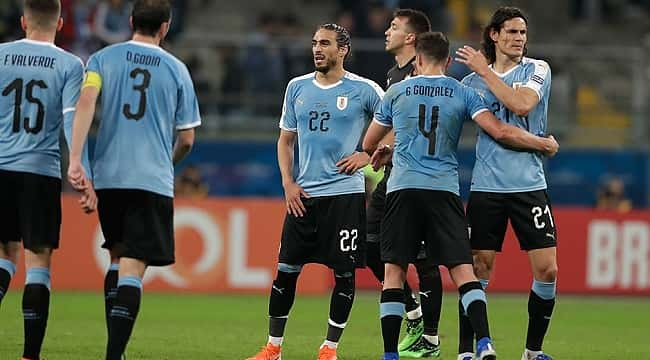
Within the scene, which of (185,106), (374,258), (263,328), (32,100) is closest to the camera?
(185,106)

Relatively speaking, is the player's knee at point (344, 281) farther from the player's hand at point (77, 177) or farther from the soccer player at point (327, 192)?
the player's hand at point (77, 177)

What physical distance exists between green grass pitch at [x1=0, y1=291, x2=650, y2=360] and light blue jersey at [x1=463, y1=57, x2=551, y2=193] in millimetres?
1812

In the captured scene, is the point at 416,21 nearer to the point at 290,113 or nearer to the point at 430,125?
the point at 290,113

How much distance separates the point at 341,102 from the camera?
10.0 meters

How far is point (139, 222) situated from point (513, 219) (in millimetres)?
2970

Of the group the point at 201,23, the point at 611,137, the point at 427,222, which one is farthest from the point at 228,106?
the point at 427,222

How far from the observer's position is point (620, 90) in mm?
22156

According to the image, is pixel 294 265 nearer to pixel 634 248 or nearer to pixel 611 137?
pixel 634 248

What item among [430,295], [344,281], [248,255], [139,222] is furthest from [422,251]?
[248,255]

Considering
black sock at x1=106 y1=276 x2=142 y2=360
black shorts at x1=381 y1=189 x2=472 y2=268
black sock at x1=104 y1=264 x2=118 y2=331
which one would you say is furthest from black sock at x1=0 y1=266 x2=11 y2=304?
black shorts at x1=381 y1=189 x2=472 y2=268

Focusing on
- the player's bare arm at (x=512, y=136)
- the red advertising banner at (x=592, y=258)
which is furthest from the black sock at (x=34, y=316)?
the red advertising banner at (x=592, y=258)

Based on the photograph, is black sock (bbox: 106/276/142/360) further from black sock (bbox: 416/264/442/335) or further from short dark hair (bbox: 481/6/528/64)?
short dark hair (bbox: 481/6/528/64)

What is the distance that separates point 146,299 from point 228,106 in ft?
15.8

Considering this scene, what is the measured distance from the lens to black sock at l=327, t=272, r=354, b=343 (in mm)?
9891
